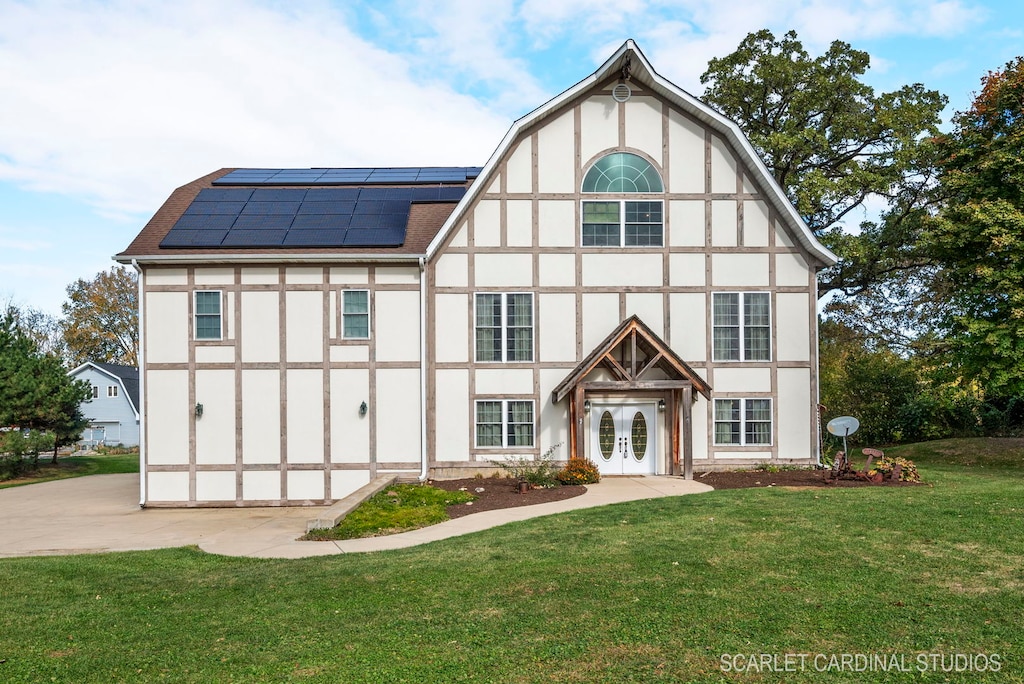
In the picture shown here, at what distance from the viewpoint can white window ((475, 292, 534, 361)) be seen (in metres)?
18.2

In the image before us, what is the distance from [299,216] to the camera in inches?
757

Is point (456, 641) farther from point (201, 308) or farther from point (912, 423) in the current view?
point (912, 423)

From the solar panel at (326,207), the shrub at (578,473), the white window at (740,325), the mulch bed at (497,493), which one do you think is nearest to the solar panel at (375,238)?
the solar panel at (326,207)

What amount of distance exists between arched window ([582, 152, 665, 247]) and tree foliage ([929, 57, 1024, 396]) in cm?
763

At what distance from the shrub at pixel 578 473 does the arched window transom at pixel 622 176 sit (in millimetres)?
7275

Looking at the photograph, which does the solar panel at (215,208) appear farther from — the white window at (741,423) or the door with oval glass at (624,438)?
the white window at (741,423)

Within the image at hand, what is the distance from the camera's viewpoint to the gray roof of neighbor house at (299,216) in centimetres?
1789

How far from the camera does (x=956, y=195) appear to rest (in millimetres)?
20625

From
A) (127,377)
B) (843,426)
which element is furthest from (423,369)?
(127,377)


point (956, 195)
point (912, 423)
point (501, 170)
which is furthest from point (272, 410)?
point (912, 423)

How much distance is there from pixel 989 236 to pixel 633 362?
9.64 metres

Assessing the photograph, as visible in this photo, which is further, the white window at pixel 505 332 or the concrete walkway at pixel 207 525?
the white window at pixel 505 332

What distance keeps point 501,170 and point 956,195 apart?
13871 mm

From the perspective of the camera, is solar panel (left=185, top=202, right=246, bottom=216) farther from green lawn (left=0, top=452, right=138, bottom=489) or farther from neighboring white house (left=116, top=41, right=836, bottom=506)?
green lawn (left=0, top=452, right=138, bottom=489)
